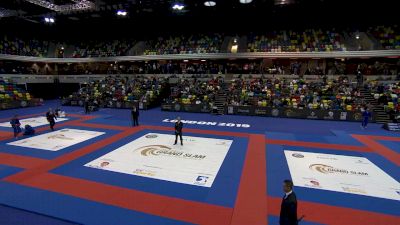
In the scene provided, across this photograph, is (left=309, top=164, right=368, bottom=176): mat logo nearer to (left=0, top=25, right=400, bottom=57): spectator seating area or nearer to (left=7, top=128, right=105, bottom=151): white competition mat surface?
(left=7, top=128, right=105, bottom=151): white competition mat surface

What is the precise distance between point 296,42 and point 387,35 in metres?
10.4

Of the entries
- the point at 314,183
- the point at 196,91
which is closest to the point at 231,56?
the point at 196,91

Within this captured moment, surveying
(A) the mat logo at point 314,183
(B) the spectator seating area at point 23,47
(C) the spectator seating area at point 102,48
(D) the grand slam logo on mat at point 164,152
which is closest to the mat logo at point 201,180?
(D) the grand slam logo on mat at point 164,152

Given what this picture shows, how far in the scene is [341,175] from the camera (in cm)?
896

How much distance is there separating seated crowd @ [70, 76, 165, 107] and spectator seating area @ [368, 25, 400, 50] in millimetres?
28236

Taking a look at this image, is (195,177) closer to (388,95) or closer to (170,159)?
(170,159)

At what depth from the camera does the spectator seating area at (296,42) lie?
28.9 m

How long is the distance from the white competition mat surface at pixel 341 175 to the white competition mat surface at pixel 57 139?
1188cm

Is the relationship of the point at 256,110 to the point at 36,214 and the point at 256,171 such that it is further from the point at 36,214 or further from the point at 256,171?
the point at 36,214

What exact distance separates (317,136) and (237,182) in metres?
9.37

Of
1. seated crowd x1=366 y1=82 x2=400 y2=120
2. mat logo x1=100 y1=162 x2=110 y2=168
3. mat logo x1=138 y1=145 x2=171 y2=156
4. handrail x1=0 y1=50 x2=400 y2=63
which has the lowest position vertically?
mat logo x1=100 y1=162 x2=110 y2=168

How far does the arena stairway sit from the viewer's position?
20.2 metres

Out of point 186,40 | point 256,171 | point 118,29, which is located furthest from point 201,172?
point 118,29

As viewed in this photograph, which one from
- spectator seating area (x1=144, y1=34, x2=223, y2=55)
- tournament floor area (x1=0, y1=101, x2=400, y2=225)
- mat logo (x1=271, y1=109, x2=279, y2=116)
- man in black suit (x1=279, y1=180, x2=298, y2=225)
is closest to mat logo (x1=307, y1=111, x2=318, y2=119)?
mat logo (x1=271, y1=109, x2=279, y2=116)
